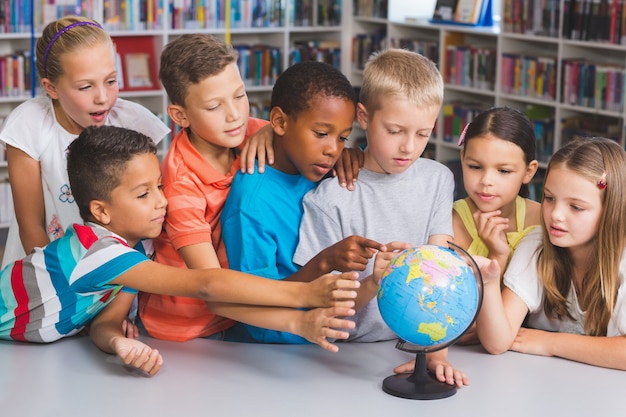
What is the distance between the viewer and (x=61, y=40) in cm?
287

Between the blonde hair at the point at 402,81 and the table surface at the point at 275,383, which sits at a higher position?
the blonde hair at the point at 402,81

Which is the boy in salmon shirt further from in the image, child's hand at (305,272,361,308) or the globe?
the globe

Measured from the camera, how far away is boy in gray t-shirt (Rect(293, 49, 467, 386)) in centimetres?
250

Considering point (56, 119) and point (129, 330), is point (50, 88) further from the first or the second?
point (129, 330)

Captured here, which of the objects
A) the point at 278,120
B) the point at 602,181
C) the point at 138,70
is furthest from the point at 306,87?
the point at 138,70

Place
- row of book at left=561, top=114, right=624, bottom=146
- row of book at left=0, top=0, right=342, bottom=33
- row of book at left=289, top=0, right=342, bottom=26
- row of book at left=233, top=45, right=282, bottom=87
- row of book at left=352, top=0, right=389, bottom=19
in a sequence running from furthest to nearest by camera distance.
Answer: row of book at left=352, top=0, right=389, bottom=19 → row of book at left=289, top=0, right=342, bottom=26 → row of book at left=233, top=45, right=282, bottom=87 → row of book at left=0, top=0, right=342, bottom=33 → row of book at left=561, top=114, right=624, bottom=146

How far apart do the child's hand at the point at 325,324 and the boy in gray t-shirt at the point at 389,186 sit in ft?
1.08

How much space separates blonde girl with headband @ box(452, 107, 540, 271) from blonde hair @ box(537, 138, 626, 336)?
0.15 metres

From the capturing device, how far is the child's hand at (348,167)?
2.59 m

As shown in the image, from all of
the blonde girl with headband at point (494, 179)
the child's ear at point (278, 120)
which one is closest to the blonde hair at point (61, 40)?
the child's ear at point (278, 120)

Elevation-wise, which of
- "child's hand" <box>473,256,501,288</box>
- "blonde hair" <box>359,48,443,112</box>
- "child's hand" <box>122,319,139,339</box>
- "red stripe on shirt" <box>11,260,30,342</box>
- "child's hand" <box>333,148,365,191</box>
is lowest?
"child's hand" <box>122,319,139,339</box>

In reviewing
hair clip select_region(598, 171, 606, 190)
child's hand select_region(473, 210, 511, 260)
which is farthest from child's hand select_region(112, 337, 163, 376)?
hair clip select_region(598, 171, 606, 190)

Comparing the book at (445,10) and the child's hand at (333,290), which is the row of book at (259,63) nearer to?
the book at (445,10)

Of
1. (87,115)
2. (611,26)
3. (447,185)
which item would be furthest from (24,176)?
(611,26)
